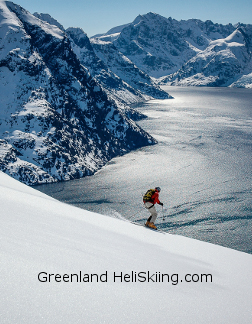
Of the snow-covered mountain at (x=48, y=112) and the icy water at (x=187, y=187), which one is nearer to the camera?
the icy water at (x=187, y=187)

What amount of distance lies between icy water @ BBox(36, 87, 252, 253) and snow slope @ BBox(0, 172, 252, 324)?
778 inches

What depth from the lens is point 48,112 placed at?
7369cm

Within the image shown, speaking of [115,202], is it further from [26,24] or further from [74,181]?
[26,24]

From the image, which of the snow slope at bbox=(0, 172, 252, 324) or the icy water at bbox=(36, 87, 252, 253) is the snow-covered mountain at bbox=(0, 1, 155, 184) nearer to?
the icy water at bbox=(36, 87, 252, 253)

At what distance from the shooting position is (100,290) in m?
6.29

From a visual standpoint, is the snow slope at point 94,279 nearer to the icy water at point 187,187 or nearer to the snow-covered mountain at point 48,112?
the icy water at point 187,187

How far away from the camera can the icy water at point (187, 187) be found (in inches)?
1704

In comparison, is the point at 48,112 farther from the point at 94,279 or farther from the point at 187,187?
the point at 94,279

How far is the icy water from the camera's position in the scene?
43281mm

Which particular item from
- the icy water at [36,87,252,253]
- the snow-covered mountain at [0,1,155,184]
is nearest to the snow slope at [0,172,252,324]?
the icy water at [36,87,252,253]

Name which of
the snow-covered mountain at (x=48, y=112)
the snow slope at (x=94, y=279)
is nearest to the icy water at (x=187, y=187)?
the snow-covered mountain at (x=48, y=112)

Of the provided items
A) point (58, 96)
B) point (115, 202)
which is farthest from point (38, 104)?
point (115, 202)

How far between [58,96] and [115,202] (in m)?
43.5

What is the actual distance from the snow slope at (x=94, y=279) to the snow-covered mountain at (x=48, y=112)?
177ft
